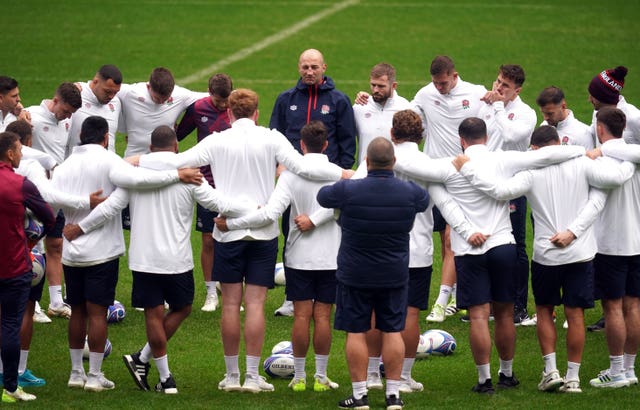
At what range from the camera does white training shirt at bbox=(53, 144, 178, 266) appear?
1001 cm

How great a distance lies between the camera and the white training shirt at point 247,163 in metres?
10.1

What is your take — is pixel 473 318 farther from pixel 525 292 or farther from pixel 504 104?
pixel 504 104

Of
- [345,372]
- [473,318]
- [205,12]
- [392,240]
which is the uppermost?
[205,12]

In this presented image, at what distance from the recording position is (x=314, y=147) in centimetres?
1011

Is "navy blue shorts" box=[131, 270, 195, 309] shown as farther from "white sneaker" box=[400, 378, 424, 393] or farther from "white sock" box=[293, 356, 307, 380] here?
"white sneaker" box=[400, 378, 424, 393]

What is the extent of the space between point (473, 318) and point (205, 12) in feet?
75.5

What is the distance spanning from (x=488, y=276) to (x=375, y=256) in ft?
4.01

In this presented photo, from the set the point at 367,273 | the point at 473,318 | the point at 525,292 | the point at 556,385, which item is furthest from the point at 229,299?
the point at 525,292

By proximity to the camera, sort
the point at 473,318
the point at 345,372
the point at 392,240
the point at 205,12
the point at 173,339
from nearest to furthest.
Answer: the point at 392,240, the point at 473,318, the point at 345,372, the point at 173,339, the point at 205,12

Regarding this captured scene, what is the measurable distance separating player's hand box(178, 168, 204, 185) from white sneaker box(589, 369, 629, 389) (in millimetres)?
3913

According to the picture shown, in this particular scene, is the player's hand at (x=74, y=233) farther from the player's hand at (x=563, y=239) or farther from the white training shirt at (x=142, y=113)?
the player's hand at (x=563, y=239)

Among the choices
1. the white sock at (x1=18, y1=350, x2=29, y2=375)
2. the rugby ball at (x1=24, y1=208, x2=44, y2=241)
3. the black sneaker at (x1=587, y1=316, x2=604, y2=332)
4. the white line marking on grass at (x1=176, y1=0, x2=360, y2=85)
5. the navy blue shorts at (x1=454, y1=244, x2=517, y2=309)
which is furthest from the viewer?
the white line marking on grass at (x1=176, y1=0, x2=360, y2=85)

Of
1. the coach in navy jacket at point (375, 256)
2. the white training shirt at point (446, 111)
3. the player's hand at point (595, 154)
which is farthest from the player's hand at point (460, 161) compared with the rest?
the white training shirt at point (446, 111)

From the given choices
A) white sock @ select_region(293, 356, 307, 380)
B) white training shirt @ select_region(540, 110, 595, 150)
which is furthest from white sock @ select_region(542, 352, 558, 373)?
white training shirt @ select_region(540, 110, 595, 150)
